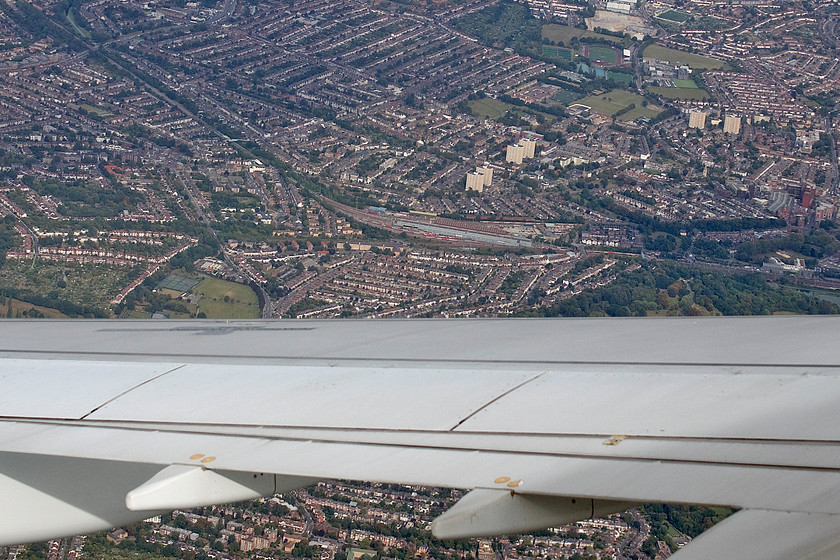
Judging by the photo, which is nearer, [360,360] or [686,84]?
[360,360]

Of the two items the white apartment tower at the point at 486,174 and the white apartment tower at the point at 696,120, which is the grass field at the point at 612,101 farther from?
the white apartment tower at the point at 486,174

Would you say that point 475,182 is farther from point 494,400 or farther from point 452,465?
point 452,465

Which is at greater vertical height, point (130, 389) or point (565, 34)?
point (130, 389)

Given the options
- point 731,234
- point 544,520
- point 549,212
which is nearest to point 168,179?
point 549,212

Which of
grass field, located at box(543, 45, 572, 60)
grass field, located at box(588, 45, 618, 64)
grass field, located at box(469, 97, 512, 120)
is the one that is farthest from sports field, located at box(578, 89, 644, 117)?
grass field, located at box(543, 45, 572, 60)

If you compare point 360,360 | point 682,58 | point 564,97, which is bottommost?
point 564,97

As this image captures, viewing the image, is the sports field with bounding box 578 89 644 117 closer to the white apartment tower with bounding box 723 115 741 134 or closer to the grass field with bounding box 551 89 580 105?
the grass field with bounding box 551 89 580 105

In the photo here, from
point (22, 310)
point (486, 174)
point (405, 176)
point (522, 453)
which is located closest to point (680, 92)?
point (486, 174)
